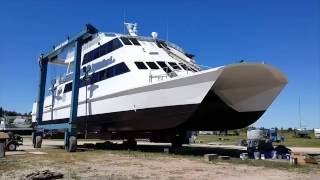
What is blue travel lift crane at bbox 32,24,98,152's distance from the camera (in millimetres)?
21739

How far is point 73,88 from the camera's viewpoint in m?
22.7

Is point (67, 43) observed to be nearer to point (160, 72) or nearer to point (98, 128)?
point (98, 128)

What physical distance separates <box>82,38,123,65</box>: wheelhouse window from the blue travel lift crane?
126 cm

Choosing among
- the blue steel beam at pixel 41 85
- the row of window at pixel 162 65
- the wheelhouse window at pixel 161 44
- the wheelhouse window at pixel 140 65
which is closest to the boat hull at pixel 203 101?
the wheelhouse window at pixel 140 65

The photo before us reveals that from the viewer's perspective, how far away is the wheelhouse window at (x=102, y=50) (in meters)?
22.8

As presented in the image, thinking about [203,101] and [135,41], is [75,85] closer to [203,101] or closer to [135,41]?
[135,41]

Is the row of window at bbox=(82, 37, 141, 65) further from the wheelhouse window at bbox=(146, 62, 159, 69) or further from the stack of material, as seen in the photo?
the stack of material

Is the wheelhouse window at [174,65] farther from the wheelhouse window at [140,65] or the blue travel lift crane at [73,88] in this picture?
the blue travel lift crane at [73,88]

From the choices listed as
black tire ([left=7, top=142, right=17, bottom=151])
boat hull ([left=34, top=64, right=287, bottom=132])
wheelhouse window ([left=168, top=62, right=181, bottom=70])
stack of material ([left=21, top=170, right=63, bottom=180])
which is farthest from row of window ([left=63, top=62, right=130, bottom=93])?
stack of material ([left=21, top=170, right=63, bottom=180])

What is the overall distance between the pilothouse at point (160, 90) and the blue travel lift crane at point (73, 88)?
1.37m

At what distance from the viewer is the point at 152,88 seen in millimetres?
18562

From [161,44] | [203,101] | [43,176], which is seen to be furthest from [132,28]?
[43,176]

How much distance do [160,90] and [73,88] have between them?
6502 mm

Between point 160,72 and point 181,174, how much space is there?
9.20 metres
